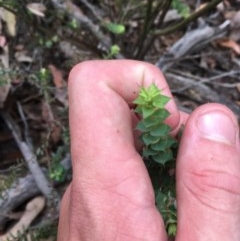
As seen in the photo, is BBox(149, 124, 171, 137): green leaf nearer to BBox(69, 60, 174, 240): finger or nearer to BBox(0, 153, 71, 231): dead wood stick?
BBox(69, 60, 174, 240): finger

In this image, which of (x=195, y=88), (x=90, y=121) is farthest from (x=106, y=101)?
(x=195, y=88)

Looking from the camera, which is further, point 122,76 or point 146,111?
point 122,76

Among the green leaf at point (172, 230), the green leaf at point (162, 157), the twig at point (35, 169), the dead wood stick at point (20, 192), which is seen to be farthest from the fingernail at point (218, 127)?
the dead wood stick at point (20, 192)

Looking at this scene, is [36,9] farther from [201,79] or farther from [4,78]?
[201,79]

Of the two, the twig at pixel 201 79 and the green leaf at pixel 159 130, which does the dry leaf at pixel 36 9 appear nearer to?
the twig at pixel 201 79

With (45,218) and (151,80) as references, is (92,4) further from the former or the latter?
(151,80)

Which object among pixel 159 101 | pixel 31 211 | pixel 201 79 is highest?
pixel 159 101

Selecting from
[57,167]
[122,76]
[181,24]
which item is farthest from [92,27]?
[122,76]
